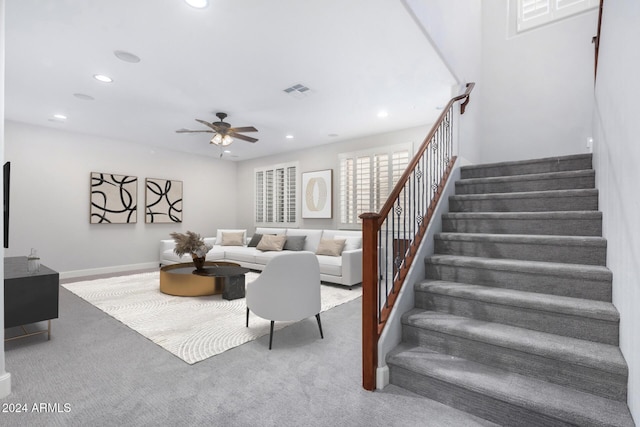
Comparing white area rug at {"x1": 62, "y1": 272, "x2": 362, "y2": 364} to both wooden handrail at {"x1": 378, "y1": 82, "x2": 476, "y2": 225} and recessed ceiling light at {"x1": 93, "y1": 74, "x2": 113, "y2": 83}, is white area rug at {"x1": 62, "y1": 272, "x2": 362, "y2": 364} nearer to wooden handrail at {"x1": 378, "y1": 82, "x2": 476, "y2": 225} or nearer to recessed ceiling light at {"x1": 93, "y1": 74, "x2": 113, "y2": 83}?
wooden handrail at {"x1": 378, "y1": 82, "x2": 476, "y2": 225}

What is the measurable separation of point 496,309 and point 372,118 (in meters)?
3.64

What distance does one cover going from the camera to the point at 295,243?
243 inches

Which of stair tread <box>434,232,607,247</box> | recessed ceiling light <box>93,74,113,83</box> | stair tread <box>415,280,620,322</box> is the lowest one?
stair tread <box>415,280,620,322</box>

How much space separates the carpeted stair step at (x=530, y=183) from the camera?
9.06 ft

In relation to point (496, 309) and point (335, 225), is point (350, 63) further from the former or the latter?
point (335, 225)

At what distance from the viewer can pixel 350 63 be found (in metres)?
3.22

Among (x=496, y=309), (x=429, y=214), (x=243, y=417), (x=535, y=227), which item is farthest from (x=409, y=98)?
(x=243, y=417)

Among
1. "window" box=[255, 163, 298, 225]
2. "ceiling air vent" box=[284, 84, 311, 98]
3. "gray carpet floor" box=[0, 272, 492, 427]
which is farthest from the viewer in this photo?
"window" box=[255, 163, 298, 225]

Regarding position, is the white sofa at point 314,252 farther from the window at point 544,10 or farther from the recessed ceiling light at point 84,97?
the window at point 544,10

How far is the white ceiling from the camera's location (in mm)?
2434

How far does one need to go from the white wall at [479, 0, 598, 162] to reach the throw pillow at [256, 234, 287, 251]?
390 centimetres

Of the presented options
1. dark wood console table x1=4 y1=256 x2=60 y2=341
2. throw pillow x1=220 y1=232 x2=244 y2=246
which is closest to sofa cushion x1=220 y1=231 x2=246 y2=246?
throw pillow x1=220 y1=232 x2=244 y2=246

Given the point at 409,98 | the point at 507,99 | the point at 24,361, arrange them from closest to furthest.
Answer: the point at 24,361, the point at 409,98, the point at 507,99

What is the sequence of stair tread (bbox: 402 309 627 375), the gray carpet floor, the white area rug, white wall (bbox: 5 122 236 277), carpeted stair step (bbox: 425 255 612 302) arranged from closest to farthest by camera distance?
stair tread (bbox: 402 309 627 375) → the gray carpet floor → carpeted stair step (bbox: 425 255 612 302) → the white area rug → white wall (bbox: 5 122 236 277)
